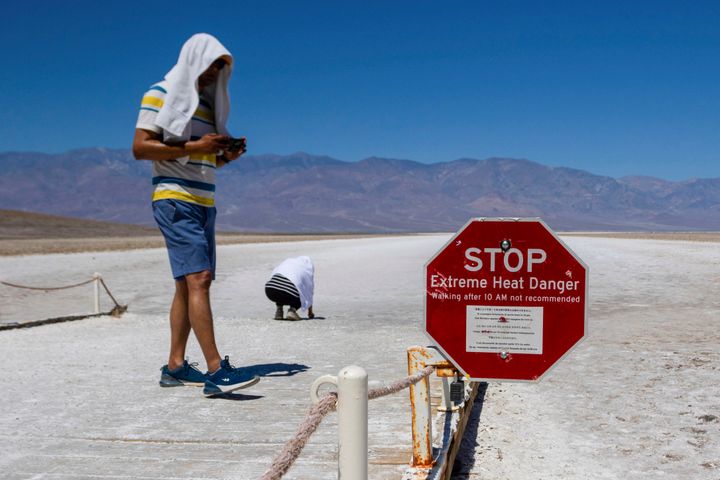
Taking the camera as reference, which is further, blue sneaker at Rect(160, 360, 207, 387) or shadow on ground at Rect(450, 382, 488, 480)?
blue sneaker at Rect(160, 360, 207, 387)

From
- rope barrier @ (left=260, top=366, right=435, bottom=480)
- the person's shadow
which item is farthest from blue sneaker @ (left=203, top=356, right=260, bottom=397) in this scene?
rope barrier @ (left=260, top=366, right=435, bottom=480)

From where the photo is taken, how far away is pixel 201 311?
462cm

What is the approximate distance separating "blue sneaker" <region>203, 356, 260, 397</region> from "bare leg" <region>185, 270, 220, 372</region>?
0.06 m

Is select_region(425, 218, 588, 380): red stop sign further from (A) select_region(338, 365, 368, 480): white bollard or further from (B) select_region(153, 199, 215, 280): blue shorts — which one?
(B) select_region(153, 199, 215, 280): blue shorts

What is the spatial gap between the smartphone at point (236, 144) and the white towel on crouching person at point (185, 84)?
260 millimetres

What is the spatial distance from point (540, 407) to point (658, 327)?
4.56 meters

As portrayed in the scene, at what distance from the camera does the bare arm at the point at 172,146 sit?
4.42 m

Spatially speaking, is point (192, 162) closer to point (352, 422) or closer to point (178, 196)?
point (178, 196)

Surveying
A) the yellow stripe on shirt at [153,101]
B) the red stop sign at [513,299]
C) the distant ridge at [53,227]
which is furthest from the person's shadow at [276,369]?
the distant ridge at [53,227]

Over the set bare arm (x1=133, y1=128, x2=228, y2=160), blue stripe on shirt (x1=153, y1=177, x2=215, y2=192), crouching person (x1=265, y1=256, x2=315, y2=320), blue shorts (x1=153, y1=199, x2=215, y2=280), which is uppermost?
bare arm (x1=133, y1=128, x2=228, y2=160)

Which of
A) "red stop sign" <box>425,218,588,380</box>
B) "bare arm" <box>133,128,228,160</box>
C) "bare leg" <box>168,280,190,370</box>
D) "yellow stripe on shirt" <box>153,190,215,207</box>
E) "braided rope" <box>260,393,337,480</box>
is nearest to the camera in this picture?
"braided rope" <box>260,393,337,480</box>

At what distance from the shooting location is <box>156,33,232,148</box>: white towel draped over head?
443 cm

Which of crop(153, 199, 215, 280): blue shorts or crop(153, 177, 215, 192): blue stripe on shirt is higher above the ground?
crop(153, 177, 215, 192): blue stripe on shirt

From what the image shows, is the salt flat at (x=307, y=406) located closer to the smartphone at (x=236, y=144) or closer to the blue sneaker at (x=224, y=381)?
the blue sneaker at (x=224, y=381)
